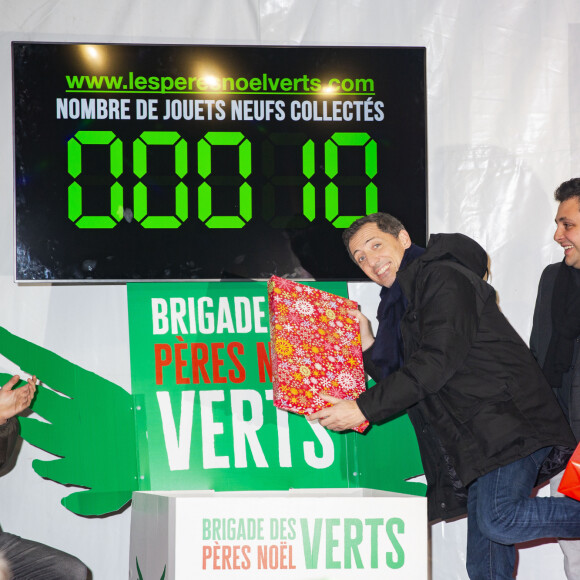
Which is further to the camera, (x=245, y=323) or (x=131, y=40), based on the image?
(x=131, y=40)

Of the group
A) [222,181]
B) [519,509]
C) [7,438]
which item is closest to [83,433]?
[7,438]

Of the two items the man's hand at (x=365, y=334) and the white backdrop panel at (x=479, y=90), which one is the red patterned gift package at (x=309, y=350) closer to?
the man's hand at (x=365, y=334)

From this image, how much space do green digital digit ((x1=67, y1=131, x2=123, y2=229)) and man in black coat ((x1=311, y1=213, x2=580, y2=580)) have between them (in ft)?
4.09

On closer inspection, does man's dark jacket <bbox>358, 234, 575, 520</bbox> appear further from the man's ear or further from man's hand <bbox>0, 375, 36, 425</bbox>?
man's hand <bbox>0, 375, 36, 425</bbox>

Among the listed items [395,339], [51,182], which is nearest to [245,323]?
[395,339]

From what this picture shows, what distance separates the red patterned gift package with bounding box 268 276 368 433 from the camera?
278 cm

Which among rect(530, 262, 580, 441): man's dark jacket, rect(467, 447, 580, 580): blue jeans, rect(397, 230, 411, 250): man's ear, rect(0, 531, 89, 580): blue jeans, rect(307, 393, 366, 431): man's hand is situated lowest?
rect(0, 531, 89, 580): blue jeans

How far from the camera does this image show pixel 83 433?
3271 millimetres

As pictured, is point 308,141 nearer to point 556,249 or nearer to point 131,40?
point 131,40

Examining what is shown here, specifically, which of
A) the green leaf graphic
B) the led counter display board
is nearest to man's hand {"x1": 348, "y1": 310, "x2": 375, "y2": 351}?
the led counter display board

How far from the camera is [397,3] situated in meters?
3.70

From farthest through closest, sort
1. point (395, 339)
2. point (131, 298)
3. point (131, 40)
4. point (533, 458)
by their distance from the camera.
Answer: point (131, 40)
point (131, 298)
point (395, 339)
point (533, 458)

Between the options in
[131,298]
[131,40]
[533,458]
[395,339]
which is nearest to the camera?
[533,458]

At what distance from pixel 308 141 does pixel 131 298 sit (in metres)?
0.95
